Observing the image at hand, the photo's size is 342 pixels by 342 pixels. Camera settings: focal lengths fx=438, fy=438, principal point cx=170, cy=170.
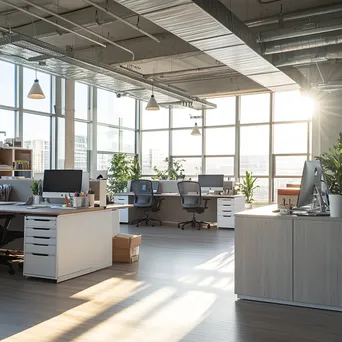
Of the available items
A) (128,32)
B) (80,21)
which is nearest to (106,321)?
(80,21)

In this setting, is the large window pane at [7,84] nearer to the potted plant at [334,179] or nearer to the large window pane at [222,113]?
the large window pane at [222,113]

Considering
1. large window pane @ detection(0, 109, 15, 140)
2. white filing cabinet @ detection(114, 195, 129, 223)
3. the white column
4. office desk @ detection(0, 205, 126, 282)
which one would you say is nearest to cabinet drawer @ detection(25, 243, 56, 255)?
office desk @ detection(0, 205, 126, 282)

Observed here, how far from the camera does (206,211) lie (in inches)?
392

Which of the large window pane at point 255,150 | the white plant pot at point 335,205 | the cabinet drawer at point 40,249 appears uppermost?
the large window pane at point 255,150

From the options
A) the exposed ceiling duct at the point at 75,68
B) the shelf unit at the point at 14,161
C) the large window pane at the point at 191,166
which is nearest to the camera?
the exposed ceiling duct at the point at 75,68

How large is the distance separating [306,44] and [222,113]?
6.20 metres

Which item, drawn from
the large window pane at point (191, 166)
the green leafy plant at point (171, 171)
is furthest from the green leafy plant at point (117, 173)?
the large window pane at point (191, 166)

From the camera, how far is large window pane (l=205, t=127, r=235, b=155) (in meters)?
12.7

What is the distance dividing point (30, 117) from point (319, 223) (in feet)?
27.2

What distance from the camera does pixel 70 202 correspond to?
5.12 m

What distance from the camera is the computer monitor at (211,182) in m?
9.68

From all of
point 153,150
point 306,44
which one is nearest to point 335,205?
point 306,44

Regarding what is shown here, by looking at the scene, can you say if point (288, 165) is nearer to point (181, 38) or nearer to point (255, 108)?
point (255, 108)

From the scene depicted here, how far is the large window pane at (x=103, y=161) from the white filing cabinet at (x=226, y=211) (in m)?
4.48
